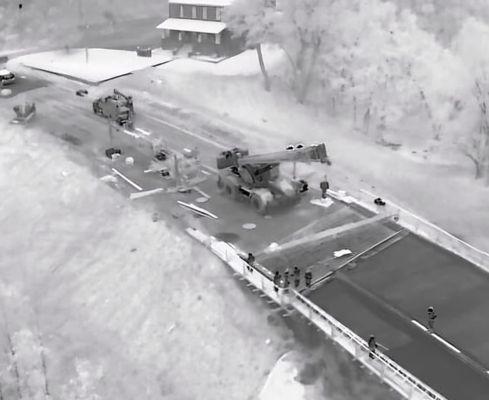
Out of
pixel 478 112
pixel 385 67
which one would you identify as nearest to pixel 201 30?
pixel 385 67

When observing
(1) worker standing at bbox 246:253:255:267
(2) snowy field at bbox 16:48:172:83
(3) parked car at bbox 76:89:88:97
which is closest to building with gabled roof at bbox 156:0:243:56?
(2) snowy field at bbox 16:48:172:83

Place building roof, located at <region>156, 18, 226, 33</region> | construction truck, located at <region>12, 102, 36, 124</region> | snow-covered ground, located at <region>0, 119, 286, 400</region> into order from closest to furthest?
snow-covered ground, located at <region>0, 119, 286, 400</region>, construction truck, located at <region>12, 102, 36, 124</region>, building roof, located at <region>156, 18, 226, 33</region>

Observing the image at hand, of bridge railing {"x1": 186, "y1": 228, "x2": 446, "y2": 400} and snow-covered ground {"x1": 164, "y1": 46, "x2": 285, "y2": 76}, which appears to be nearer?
bridge railing {"x1": 186, "y1": 228, "x2": 446, "y2": 400}

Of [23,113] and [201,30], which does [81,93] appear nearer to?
[23,113]

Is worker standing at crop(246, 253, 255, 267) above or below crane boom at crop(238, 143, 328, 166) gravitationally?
below

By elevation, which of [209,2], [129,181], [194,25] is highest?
[209,2]

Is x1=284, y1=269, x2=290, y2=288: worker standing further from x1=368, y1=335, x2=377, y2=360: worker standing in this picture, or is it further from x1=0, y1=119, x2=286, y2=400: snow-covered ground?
x1=368, y1=335, x2=377, y2=360: worker standing


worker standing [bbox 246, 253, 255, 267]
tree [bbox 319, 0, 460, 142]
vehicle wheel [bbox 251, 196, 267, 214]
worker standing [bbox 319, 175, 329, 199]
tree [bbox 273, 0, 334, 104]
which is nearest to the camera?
worker standing [bbox 246, 253, 255, 267]

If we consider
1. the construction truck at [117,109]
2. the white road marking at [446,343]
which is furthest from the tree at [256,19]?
the white road marking at [446,343]
